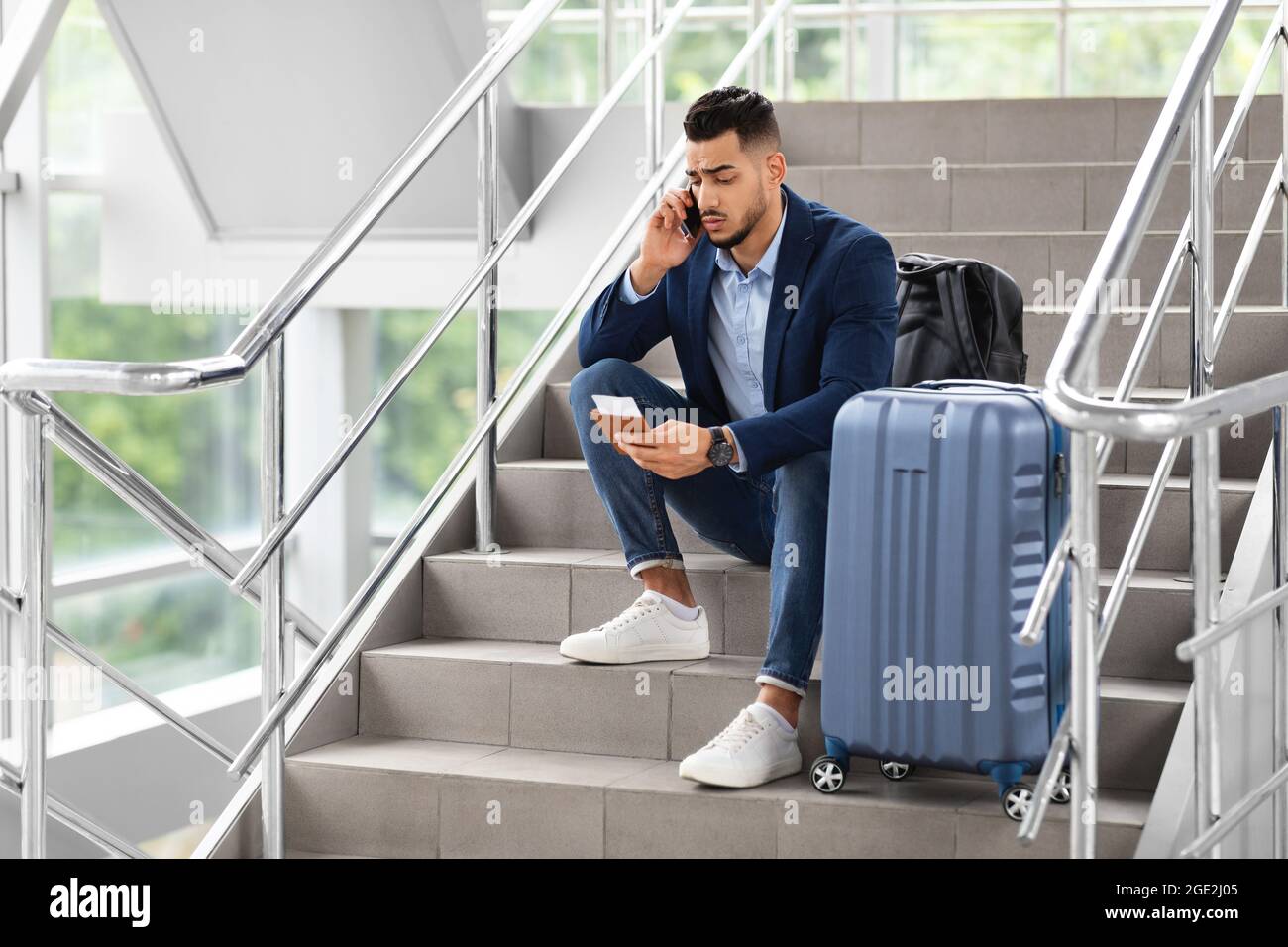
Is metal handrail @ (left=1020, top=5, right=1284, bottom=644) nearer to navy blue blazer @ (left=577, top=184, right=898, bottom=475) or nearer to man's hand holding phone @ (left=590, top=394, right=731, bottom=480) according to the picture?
navy blue blazer @ (left=577, top=184, right=898, bottom=475)

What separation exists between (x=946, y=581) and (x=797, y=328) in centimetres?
53

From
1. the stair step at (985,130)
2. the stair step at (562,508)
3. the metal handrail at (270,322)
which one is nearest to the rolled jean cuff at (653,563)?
the stair step at (562,508)

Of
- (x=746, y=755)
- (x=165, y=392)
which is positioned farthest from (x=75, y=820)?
(x=746, y=755)

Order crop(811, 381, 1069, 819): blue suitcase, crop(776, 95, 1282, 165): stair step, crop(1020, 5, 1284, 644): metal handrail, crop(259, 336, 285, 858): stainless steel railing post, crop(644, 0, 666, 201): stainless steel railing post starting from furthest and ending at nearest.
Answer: crop(776, 95, 1282, 165): stair step → crop(644, 0, 666, 201): stainless steel railing post → crop(259, 336, 285, 858): stainless steel railing post → crop(811, 381, 1069, 819): blue suitcase → crop(1020, 5, 1284, 644): metal handrail

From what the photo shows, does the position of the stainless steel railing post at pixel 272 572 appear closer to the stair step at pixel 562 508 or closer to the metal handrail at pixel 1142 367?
the stair step at pixel 562 508

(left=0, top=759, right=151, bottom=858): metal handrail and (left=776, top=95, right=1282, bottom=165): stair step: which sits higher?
(left=776, top=95, right=1282, bottom=165): stair step

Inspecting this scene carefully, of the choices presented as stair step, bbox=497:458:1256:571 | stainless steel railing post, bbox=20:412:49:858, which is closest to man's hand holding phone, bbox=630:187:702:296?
stair step, bbox=497:458:1256:571

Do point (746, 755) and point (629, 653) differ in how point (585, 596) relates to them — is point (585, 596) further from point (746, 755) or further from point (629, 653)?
point (746, 755)

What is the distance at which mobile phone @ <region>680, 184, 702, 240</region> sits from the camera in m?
2.47

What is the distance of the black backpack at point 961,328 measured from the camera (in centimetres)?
252

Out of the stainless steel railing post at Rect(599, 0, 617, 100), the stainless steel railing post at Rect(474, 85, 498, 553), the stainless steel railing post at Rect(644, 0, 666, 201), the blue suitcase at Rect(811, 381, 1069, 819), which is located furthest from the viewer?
the stainless steel railing post at Rect(599, 0, 617, 100)

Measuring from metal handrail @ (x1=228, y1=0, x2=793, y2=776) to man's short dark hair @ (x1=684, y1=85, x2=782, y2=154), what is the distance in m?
0.63

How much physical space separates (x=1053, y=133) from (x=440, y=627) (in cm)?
206
